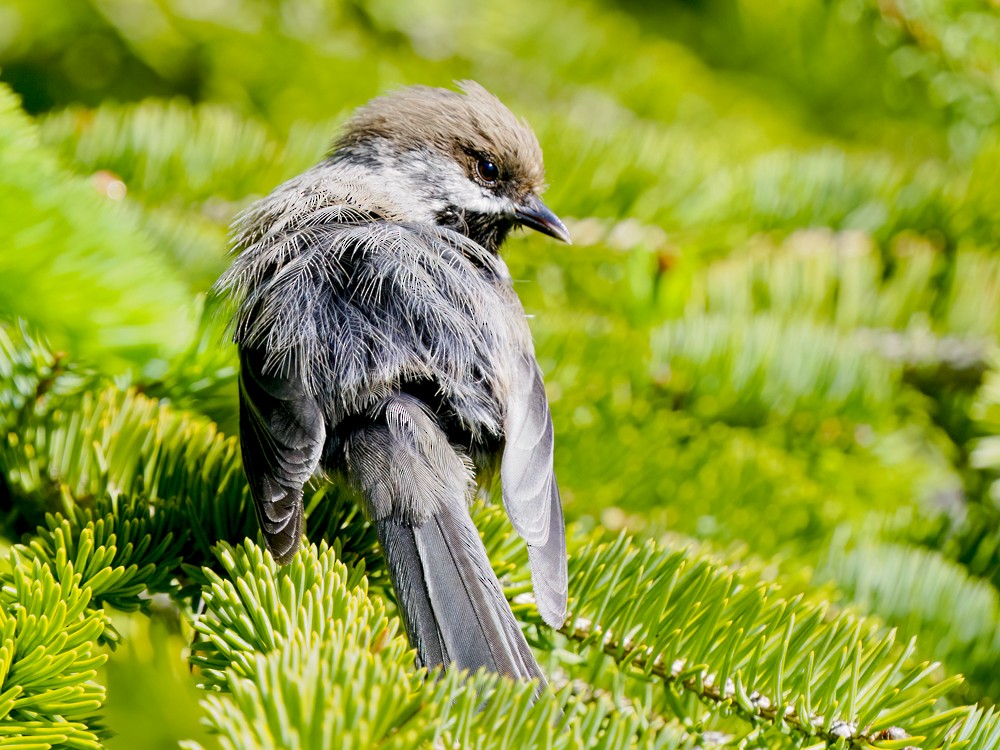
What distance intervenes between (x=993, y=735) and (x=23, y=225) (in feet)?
6.28

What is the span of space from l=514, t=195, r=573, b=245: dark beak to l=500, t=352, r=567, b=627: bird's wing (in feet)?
2.26

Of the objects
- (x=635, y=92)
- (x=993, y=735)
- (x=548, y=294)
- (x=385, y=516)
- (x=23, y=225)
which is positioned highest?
(x=635, y=92)

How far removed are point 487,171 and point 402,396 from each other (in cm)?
122

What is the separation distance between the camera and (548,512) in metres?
1.96

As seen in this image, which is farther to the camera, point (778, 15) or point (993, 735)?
point (778, 15)

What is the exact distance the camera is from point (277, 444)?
195 centimetres

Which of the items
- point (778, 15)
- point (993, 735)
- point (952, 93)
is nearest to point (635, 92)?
point (778, 15)

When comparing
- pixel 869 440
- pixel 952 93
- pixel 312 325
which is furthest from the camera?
pixel 952 93

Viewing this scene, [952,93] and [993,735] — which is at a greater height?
[952,93]

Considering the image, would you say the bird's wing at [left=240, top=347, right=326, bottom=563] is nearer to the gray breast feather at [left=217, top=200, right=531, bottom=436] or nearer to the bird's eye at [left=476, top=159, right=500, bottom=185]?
the gray breast feather at [left=217, top=200, right=531, bottom=436]

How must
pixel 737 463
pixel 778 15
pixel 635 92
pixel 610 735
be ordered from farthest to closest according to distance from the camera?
pixel 778 15, pixel 635 92, pixel 737 463, pixel 610 735

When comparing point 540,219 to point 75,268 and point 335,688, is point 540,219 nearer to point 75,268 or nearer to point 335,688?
point 75,268

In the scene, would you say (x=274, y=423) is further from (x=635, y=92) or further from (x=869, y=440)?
(x=635, y=92)

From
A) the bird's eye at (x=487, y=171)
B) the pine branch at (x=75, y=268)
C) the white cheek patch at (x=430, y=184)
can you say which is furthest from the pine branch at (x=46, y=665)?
the bird's eye at (x=487, y=171)
